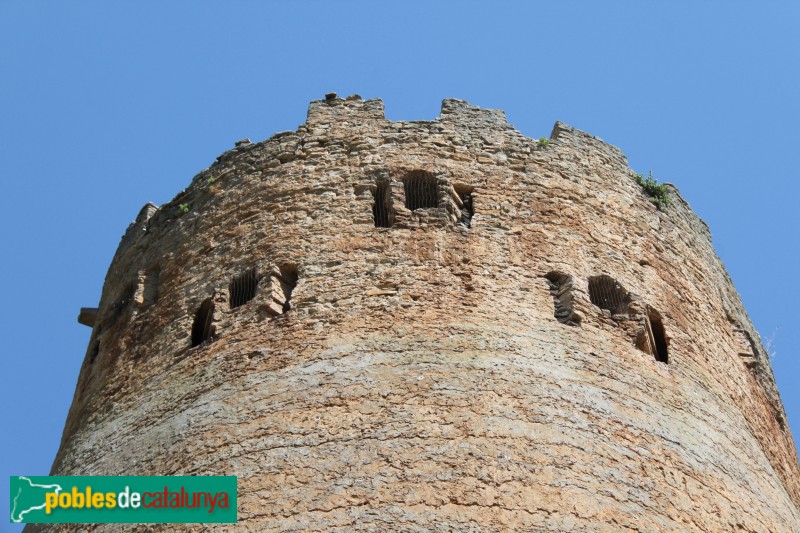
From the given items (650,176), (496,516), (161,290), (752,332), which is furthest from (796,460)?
(161,290)

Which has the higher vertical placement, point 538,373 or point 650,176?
point 650,176

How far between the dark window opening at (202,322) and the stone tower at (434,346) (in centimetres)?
3

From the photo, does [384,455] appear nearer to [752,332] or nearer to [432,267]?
[432,267]

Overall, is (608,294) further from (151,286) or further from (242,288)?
(151,286)

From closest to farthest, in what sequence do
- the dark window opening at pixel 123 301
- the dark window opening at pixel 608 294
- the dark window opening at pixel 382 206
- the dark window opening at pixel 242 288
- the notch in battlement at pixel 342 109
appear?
the dark window opening at pixel 242 288, the dark window opening at pixel 608 294, the dark window opening at pixel 382 206, the dark window opening at pixel 123 301, the notch in battlement at pixel 342 109

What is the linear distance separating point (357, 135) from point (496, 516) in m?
5.81

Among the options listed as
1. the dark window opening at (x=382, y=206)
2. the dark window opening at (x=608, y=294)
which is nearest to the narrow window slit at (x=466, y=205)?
the dark window opening at (x=382, y=206)

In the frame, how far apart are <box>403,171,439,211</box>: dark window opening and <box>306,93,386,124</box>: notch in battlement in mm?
1128

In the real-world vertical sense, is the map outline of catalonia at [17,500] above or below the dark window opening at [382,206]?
below

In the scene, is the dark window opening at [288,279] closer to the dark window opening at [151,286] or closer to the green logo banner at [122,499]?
the dark window opening at [151,286]

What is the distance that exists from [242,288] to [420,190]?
232 centimetres

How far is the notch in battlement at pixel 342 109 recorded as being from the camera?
17.1 m

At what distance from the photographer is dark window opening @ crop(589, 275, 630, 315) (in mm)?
15641

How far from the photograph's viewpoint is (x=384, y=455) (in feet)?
43.2
